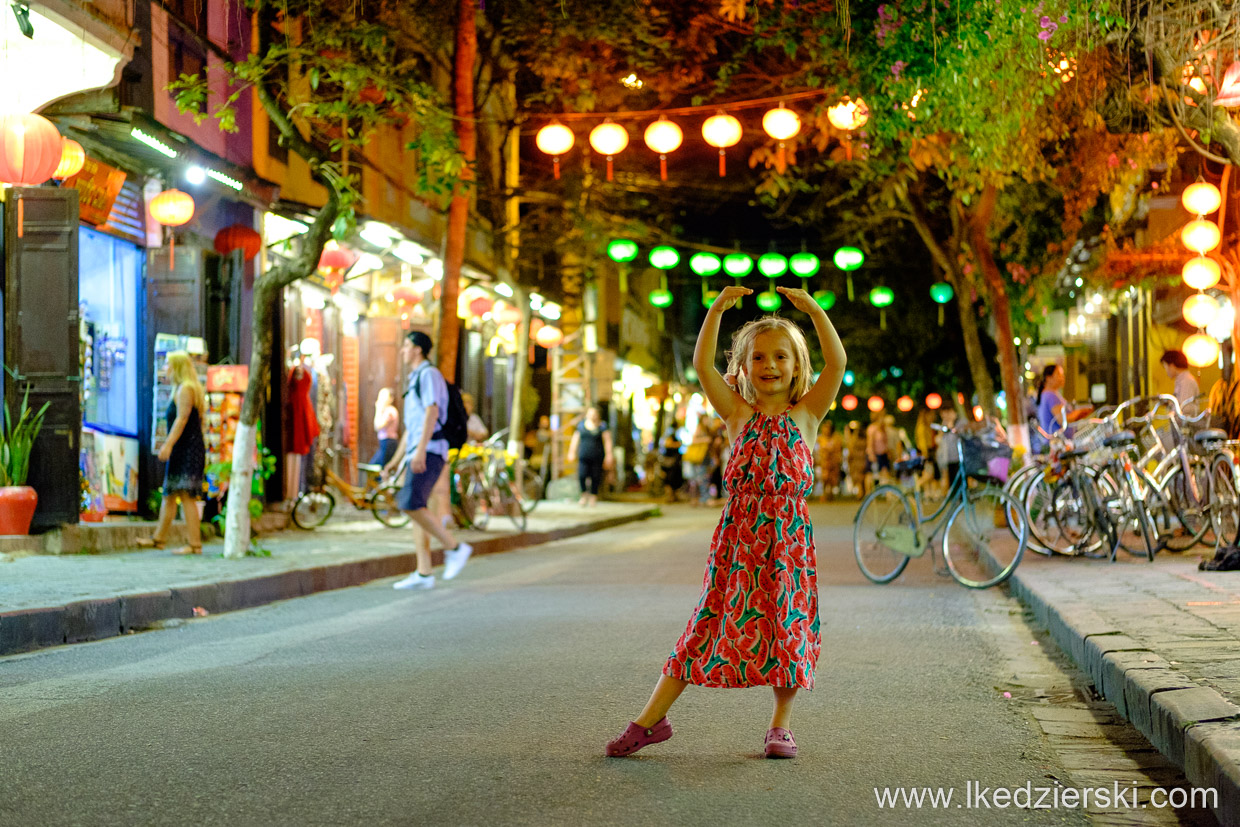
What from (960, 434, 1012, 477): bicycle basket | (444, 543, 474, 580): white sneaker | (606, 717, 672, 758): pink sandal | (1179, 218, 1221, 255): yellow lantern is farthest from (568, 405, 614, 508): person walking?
(606, 717, 672, 758): pink sandal

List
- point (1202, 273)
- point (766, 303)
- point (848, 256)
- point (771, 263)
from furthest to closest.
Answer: point (771, 263) < point (848, 256) < point (1202, 273) < point (766, 303)

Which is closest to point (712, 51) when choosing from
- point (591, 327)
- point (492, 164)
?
point (492, 164)

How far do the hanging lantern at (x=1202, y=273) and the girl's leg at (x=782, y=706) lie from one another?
1288 centimetres

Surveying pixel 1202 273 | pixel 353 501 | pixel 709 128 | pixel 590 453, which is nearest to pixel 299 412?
pixel 353 501

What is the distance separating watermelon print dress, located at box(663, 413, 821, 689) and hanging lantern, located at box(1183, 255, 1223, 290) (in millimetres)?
12661

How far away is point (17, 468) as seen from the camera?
506 inches

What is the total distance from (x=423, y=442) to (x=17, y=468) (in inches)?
159

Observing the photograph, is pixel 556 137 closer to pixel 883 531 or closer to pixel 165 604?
pixel 883 531

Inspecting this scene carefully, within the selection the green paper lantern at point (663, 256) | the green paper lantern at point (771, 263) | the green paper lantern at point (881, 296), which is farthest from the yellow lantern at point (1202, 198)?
the green paper lantern at point (881, 296)

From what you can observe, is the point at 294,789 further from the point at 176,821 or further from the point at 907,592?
the point at 907,592

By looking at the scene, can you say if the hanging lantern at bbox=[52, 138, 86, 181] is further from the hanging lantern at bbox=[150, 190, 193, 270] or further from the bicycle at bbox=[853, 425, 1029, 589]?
the bicycle at bbox=[853, 425, 1029, 589]

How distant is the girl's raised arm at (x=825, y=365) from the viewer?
Result: 17.0 feet

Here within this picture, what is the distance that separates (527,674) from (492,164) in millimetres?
23311

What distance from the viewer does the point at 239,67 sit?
13.6 meters
